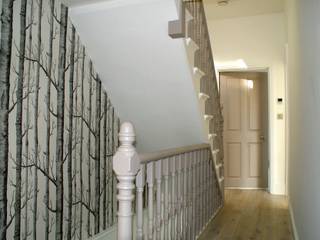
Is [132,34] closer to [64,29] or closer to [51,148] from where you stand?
[64,29]

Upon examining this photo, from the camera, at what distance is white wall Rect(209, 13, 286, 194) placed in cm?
499

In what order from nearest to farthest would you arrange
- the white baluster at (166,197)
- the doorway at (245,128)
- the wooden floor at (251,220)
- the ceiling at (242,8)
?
the white baluster at (166,197)
the wooden floor at (251,220)
the ceiling at (242,8)
the doorway at (245,128)

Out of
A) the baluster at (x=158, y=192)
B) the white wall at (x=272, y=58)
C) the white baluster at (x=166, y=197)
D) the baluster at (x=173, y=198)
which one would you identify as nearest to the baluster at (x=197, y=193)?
the baluster at (x=173, y=198)

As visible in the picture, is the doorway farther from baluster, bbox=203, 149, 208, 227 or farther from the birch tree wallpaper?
the birch tree wallpaper

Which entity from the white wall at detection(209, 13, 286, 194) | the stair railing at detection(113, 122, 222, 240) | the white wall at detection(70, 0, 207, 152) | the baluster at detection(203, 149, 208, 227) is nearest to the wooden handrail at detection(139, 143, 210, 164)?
the stair railing at detection(113, 122, 222, 240)

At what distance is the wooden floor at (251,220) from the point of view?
3098 millimetres

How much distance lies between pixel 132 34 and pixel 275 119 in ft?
10.7

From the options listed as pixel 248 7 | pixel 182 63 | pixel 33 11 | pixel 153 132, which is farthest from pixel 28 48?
pixel 248 7

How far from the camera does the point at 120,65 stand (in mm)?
2762

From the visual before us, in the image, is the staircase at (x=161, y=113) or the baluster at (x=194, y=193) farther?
the baluster at (x=194, y=193)

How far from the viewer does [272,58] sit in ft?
16.5

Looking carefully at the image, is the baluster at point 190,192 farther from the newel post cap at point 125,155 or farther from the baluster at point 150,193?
the newel post cap at point 125,155

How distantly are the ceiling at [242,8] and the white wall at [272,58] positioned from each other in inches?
5.1

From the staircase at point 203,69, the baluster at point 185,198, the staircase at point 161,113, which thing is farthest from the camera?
the staircase at point 203,69
